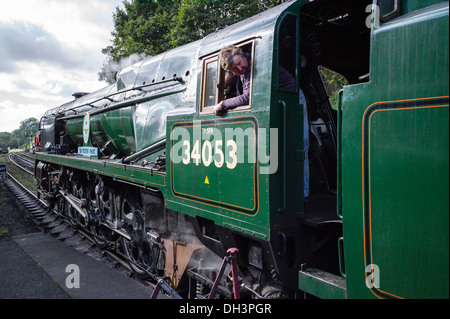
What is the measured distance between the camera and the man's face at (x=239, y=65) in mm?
2701

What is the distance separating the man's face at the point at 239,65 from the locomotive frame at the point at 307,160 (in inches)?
3.6

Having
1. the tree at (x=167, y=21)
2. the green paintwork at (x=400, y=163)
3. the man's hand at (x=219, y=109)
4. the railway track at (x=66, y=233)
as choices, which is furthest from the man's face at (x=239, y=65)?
the tree at (x=167, y=21)

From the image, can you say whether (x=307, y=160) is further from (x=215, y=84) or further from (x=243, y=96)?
(x=215, y=84)

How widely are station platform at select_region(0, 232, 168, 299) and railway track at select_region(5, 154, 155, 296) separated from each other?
12.5 inches

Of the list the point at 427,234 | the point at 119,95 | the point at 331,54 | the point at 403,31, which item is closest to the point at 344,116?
the point at 403,31

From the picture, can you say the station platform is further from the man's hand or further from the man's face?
the man's face

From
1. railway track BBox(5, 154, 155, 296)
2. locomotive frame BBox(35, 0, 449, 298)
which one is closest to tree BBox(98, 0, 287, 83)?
railway track BBox(5, 154, 155, 296)

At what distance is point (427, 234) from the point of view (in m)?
1.63

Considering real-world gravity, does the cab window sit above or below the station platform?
above

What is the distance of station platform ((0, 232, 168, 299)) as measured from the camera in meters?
4.35

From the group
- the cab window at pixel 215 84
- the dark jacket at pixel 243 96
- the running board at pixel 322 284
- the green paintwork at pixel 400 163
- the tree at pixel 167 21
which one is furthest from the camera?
the tree at pixel 167 21

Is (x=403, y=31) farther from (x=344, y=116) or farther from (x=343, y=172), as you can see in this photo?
(x=343, y=172)

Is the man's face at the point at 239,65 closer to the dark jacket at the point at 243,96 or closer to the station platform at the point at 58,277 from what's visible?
the dark jacket at the point at 243,96
